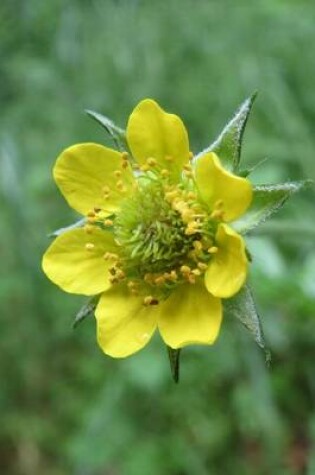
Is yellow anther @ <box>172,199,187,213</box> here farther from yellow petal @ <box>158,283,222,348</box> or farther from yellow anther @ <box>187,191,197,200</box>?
yellow petal @ <box>158,283,222,348</box>

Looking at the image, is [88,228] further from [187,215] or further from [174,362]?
[174,362]

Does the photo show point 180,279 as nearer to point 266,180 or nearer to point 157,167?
point 157,167

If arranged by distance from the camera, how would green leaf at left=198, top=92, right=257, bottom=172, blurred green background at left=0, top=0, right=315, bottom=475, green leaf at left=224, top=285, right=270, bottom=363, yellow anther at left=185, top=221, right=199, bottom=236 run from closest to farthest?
green leaf at left=224, top=285, right=270, bottom=363 → green leaf at left=198, top=92, right=257, bottom=172 → yellow anther at left=185, top=221, right=199, bottom=236 → blurred green background at left=0, top=0, right=315, bottom=475

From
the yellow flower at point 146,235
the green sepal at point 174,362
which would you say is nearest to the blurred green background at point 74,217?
the yellow flower at point 146,235

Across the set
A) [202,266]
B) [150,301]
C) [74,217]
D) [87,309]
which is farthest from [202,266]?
[74,217]

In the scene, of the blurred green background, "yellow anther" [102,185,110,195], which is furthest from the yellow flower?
the blurred green background

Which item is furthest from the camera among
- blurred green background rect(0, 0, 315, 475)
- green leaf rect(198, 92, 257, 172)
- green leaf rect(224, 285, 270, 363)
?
blurred green background rect(0, 0, 315, 475)

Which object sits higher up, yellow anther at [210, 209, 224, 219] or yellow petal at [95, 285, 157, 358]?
yellow anther at [210, 209, 224, 219]
